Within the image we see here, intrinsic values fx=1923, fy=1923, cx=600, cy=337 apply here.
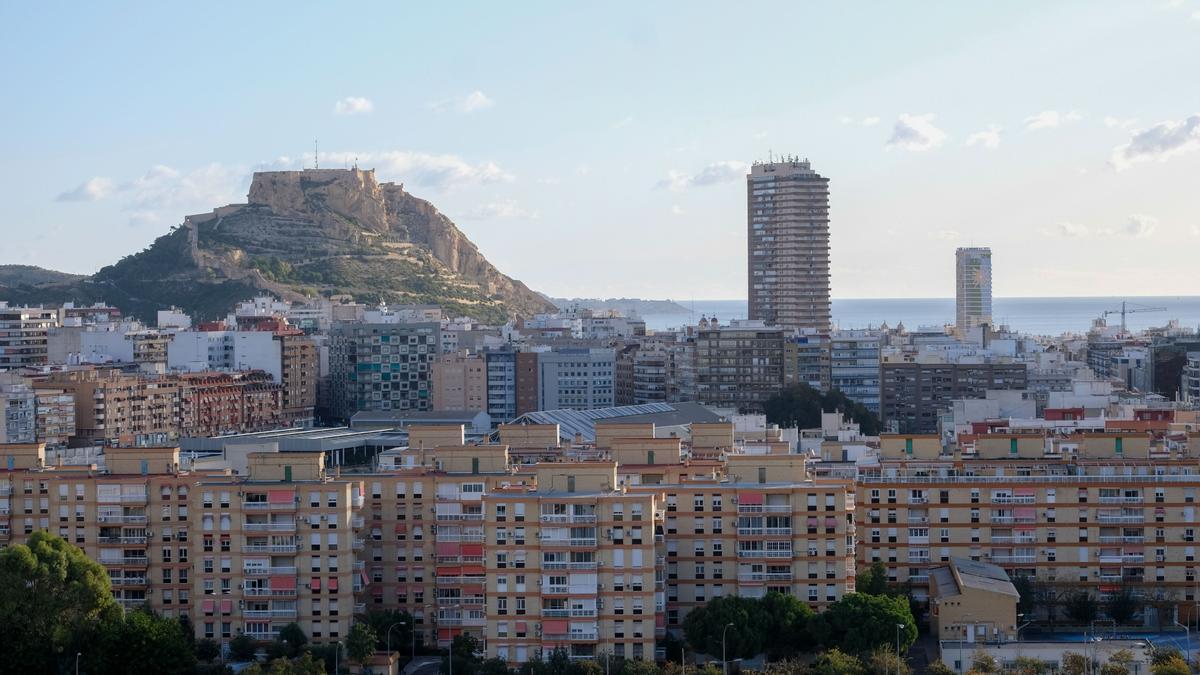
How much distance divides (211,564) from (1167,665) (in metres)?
15.9

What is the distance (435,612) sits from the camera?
34094 millimetres

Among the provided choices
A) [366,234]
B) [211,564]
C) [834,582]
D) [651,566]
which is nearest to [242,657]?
[211,564]

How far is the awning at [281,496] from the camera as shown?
32906mm

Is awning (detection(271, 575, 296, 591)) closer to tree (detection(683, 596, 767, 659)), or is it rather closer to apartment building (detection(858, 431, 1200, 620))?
tree (detection(683, 596, 767, 659))

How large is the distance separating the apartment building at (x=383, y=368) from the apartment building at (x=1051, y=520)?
44.8 metres

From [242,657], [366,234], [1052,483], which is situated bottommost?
[242,657]

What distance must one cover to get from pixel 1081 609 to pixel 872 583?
398 cm

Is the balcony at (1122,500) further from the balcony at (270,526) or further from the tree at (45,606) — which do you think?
the tree at (45,606)

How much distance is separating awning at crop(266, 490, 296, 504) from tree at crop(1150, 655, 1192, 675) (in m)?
14.4

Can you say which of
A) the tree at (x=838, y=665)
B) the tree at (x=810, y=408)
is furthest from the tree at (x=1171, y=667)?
the tree at (x=810, y=408)

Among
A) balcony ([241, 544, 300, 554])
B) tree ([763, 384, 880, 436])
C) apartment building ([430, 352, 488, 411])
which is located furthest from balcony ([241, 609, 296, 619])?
apartment building ([430, 352, 488, 411])

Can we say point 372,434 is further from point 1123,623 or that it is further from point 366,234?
point 366,234

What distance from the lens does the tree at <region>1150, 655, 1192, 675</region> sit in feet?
94.5

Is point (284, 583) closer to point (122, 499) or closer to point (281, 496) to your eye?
point (281, 496)
